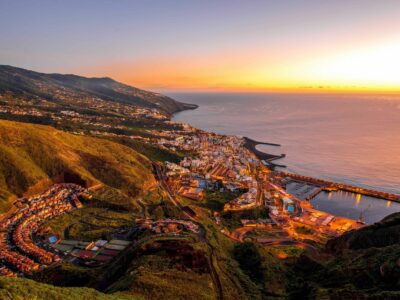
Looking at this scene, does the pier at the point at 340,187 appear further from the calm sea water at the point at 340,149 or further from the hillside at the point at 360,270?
the hillside at the point at 360,270

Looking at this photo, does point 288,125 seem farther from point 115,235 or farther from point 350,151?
point 115,235

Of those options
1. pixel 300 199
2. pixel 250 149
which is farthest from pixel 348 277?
pixel 250 149

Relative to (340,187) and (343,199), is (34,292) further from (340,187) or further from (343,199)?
(340,187)

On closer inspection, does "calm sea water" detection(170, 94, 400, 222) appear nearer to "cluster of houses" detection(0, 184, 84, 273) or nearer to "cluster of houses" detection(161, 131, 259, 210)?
"cluster of houses" detection(161, 131, 259, 210)

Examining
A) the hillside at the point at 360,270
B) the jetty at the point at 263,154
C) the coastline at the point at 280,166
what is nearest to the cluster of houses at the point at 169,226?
the hillside at the point at 360,270

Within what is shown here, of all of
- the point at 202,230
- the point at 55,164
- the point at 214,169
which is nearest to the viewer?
the point at 202,230

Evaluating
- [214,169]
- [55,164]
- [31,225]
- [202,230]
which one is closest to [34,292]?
[202,230]

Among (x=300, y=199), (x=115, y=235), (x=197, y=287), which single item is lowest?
(x=300, y=199)
